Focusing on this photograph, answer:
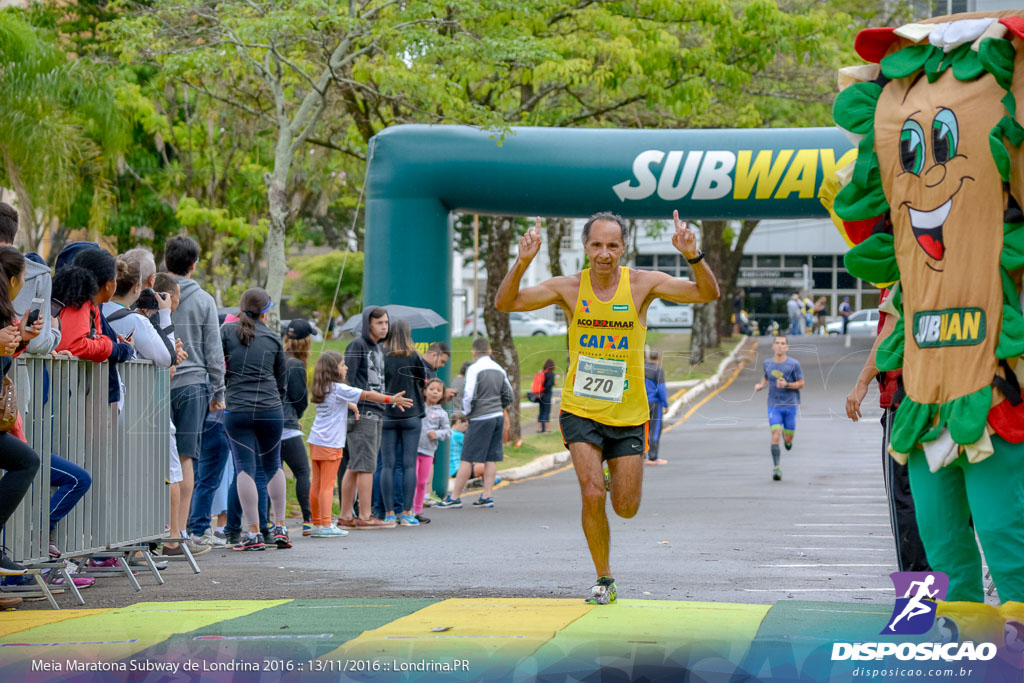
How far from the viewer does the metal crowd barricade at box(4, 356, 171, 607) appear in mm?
6484

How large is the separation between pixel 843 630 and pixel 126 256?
5342 mm

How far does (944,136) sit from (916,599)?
5.39 feet

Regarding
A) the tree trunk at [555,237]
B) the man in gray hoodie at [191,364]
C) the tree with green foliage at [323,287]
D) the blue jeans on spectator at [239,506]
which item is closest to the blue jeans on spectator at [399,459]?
the blue jeans on spectator at [239,506]

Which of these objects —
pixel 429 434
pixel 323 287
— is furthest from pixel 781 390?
pixel 323 287

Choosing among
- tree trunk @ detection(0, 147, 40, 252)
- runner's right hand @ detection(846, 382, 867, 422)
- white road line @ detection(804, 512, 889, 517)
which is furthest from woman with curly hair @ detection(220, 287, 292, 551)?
tree trunk @ detection(0, 147, 40, 252)

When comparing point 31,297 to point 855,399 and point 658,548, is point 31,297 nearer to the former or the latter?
point 855,399

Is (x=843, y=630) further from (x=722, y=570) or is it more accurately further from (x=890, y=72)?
(x=722, y=570)

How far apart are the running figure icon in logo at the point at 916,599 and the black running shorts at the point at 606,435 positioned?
1.94 m

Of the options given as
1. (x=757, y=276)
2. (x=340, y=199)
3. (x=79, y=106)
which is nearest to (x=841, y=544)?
(x=79, y=106)

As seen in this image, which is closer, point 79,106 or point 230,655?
point 230,655

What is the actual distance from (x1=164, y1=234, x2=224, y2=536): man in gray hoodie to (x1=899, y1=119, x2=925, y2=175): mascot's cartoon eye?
545 centimetres

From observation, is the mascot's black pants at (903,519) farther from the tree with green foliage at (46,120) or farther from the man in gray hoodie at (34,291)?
the tree with green foliage at (46,120)

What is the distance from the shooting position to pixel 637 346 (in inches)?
245

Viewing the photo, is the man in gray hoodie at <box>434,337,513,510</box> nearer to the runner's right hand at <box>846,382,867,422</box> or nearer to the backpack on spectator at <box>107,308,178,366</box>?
the backpack on spectator at <box>107,308,178,366</box>
